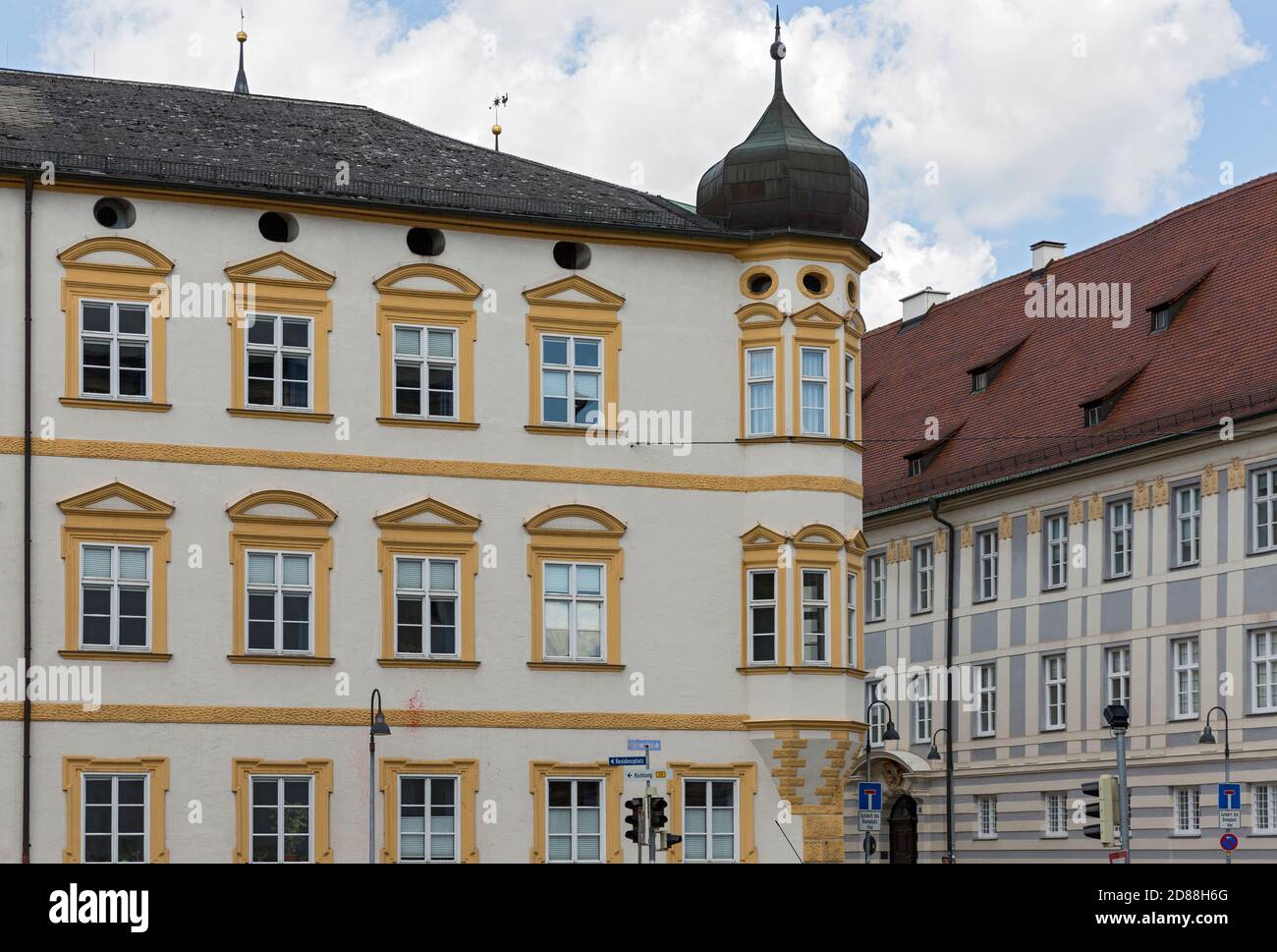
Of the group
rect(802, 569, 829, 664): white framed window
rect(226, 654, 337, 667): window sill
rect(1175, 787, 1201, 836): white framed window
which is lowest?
rect(1175, 787, 1201, 836): white framed window

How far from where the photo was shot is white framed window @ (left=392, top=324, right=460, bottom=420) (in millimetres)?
35094

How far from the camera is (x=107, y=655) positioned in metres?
32.7

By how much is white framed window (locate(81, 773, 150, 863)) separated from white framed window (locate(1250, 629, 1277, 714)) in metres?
24.8

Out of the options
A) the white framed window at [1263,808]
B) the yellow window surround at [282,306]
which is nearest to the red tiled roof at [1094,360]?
the white framed window at [1263,808]

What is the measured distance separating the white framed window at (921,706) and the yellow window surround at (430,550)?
83.8 ft

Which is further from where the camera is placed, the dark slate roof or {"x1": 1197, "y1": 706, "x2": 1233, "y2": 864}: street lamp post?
{"x1": 1197, "y1": 706, "x2": 1233, "y2": 864}: street lamp post

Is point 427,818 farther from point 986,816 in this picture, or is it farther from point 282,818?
point 986,816

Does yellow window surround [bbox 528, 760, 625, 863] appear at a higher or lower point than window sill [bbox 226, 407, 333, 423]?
lower

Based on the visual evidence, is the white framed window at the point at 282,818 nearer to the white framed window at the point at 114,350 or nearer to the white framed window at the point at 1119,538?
the white framed window at the point at 114,350

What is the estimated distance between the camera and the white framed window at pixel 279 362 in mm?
34344

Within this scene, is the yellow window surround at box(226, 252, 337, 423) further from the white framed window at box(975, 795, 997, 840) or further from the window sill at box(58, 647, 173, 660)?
the white framed window at box(975, 795, 997, 840)

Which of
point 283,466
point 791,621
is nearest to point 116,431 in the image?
point 283,466

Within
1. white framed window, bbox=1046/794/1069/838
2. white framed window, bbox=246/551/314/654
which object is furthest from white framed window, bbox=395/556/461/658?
white framed window, bbox=1046/794/1069/838
